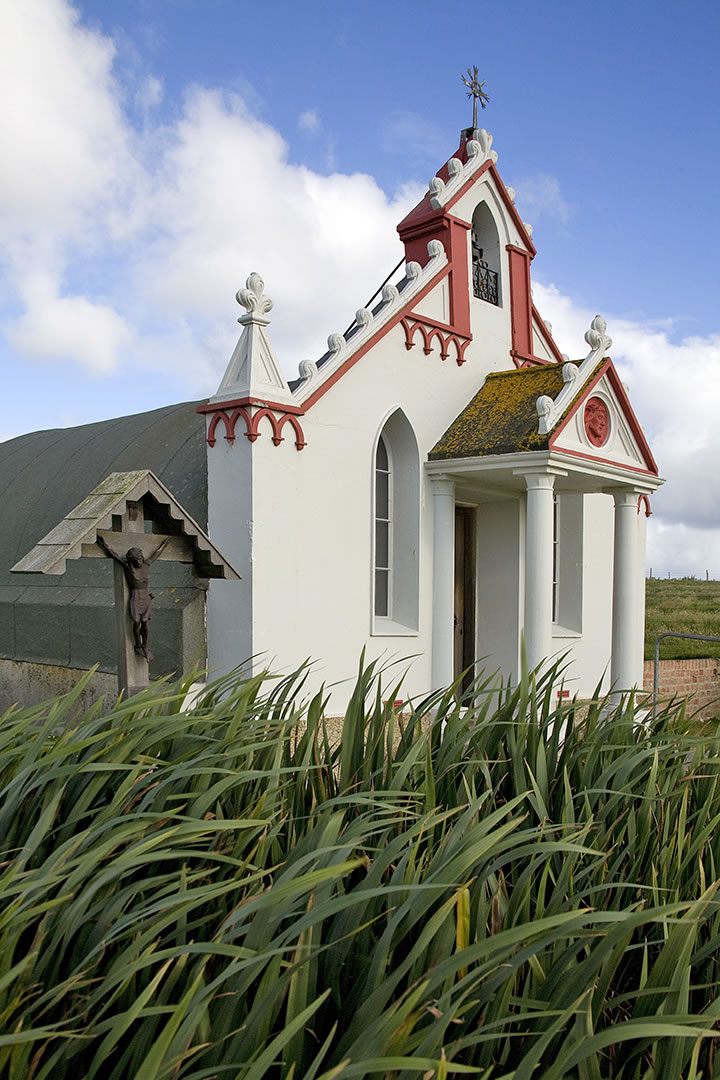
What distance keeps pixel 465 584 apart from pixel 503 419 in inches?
104

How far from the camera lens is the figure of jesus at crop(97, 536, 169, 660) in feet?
19.3

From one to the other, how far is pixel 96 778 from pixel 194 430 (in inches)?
297

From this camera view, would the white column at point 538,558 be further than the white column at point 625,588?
No

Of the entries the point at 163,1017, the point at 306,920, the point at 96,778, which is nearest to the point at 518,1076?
the point at 306,920

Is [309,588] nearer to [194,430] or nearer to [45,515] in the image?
[194,430]

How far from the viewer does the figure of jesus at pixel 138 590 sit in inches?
232

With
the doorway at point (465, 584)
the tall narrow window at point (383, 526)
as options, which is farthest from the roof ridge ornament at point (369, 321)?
the doorway at point (465, 584)

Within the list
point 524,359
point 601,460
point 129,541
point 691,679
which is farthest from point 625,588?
point 129,541

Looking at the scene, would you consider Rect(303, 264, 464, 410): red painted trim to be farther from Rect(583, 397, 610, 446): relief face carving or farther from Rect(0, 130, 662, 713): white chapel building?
Rect(583, 397, 610, 446): relief face carving

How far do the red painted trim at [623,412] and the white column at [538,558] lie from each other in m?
0.45

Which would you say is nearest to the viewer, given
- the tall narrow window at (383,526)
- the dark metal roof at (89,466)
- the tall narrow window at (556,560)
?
the dark metal roof at (89,466)

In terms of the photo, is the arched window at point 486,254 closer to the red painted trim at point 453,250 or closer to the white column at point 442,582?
the red painted trim at point 453,250

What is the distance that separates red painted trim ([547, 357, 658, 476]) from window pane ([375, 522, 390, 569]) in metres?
1.94

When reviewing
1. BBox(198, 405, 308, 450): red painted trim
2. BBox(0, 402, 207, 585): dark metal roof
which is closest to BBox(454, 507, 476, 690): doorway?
BBox(0, 402, 207, 585): dark metal roof
